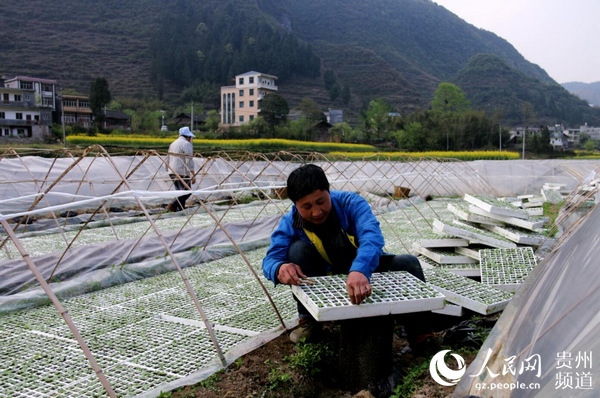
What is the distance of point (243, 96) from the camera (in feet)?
215

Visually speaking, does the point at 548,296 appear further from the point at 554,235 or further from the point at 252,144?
the point at 252,144

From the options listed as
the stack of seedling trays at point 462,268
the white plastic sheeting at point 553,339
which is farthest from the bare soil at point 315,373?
the stack of seedling trays at point 462,268

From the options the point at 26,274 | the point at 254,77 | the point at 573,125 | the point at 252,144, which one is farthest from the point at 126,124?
the point at 573,125

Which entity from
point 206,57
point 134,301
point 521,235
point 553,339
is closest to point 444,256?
point 521,235

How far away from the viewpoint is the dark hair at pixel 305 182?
2457 millimetres

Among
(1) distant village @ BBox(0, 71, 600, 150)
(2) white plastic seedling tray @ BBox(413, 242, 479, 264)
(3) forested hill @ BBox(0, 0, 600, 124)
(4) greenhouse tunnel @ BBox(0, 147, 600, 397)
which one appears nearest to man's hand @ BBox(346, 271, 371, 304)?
(4) greenhouse tunnel @ BBox(0, 147, 600, 397)

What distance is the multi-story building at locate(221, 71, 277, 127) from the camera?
64188 millimetres

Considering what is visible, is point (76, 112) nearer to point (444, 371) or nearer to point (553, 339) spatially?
point (444, 371)

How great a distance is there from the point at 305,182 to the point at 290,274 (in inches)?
18.6

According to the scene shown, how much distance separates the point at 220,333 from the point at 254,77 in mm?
65003

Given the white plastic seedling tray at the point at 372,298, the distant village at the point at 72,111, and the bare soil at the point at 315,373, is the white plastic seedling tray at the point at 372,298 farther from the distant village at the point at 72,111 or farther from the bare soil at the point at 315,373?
the distant village at the point at 72,111

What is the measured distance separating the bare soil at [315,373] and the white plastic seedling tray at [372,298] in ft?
1.17

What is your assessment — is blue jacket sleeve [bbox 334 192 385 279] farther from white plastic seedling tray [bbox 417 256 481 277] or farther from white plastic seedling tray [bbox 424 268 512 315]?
white plastic seedling tray [bbox 417 256 481 277]

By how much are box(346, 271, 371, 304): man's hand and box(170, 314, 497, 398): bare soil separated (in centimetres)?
41
